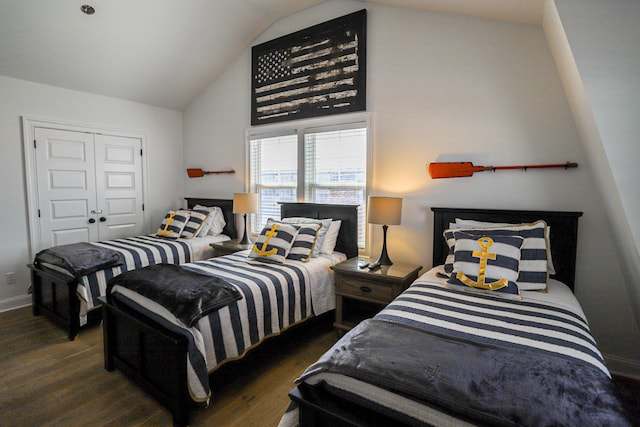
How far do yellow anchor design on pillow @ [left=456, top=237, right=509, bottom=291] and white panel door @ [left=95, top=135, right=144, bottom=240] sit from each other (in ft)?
13.9

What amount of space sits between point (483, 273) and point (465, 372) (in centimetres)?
104

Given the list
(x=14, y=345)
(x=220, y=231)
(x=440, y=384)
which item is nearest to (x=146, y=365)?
(x=14, y=345)

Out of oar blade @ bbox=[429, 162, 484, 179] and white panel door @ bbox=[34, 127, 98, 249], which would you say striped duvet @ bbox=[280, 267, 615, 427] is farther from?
white panel door @ bbox=[34, 127, 98, 249]

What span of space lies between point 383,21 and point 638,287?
2.81m

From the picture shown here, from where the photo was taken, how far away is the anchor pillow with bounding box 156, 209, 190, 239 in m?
3.95

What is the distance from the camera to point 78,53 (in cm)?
340

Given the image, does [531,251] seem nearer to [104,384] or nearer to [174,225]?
[104,384]

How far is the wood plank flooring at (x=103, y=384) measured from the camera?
6.10 ft

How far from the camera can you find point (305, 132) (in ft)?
11.8

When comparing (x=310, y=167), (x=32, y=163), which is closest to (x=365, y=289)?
(x=310, y=167)

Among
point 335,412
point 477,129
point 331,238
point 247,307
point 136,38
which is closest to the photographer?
point 335,412

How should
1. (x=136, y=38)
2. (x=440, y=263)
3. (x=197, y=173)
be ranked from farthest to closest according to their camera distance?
1. (x=197, y=173)
2. (x=136, y=38)
3. (x=440, y=263)

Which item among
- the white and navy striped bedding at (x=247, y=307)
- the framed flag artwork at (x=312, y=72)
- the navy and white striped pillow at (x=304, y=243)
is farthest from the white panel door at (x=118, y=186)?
the navy and white striped pillow at (x=304, y=243)

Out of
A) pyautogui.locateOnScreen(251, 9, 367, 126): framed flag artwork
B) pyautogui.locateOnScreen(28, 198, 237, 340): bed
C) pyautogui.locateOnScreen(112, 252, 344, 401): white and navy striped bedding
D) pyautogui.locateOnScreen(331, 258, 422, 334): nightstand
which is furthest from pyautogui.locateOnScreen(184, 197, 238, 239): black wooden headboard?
pyautogui.locateOnScreen(331, 258, 422, 334): nightstand
